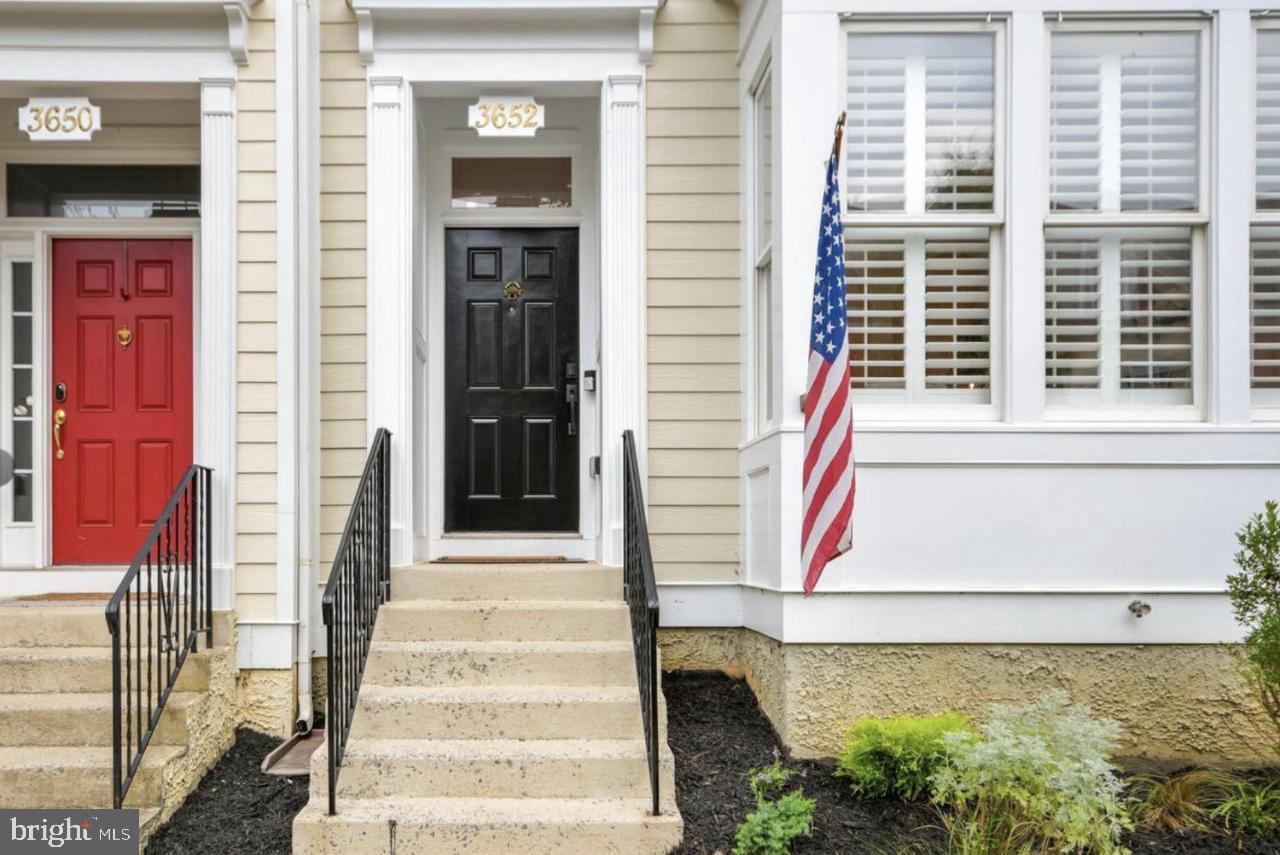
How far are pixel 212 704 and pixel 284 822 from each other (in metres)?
0.83

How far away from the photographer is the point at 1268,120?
161 inches

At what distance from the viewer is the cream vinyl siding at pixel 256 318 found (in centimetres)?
455

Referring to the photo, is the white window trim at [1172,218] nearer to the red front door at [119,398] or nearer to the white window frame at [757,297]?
the white window frame at [757,297]

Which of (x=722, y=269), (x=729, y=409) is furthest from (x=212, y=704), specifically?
(x=722, y=269)

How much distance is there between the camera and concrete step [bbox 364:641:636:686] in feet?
13.0

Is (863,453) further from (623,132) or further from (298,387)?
(298,387)

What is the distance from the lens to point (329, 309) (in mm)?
4840

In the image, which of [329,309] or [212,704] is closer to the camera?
[212,704]

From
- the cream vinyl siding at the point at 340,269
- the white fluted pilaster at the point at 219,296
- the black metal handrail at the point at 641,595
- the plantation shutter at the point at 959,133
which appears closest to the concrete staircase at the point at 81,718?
the white fluted pilaster at the point at 219,296

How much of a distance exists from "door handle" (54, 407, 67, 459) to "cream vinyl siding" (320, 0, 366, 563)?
5.05ft

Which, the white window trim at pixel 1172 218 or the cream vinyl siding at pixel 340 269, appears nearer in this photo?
the white window trim at pixel 1172 218

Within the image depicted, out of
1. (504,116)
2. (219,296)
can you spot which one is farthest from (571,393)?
(219,296)

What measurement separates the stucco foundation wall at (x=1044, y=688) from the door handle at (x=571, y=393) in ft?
6.69

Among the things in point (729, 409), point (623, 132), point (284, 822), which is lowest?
point (284, 822)
